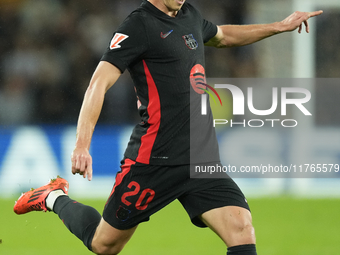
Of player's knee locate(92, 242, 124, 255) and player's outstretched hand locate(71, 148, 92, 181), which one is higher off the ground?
player's outstretched hand locate(71, 148, 92, 181)

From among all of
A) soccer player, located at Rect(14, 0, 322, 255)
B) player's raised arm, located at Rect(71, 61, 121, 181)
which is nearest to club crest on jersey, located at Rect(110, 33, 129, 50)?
soccer player, located at Rect(14, 0, 322, 255)

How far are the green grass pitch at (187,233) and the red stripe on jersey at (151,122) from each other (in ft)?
4.88

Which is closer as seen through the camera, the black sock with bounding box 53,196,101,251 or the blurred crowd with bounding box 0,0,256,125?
the black sock with bounding box 53,196,101,251

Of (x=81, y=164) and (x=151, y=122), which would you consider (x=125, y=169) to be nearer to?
(x=151, y=122)

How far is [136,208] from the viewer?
288 centimetres

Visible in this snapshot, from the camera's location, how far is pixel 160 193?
112 inches

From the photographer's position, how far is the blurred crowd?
285 inches

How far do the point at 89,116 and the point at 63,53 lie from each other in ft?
17.2

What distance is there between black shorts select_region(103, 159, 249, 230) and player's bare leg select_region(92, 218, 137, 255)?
0.06 m

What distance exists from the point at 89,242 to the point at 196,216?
723mm

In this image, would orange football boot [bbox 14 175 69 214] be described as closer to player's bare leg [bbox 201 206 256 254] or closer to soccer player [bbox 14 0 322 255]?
soccer player [bbox 14 0 322 255]

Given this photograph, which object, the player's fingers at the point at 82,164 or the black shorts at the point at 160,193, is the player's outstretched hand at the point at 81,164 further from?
the black shorts at the point at 160,193

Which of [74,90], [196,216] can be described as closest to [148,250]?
[196,216]

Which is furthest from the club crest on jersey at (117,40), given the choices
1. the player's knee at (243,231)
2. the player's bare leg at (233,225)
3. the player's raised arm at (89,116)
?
the player's knee at (243,231)
